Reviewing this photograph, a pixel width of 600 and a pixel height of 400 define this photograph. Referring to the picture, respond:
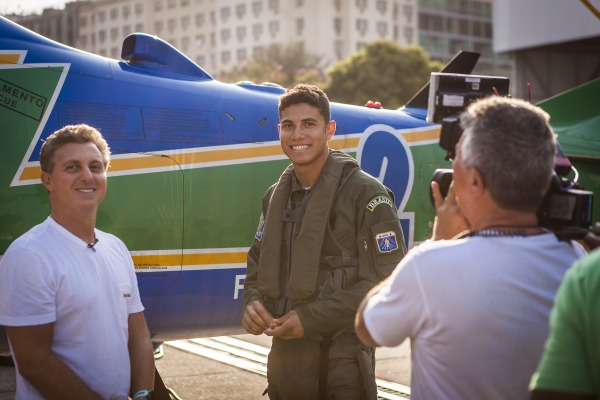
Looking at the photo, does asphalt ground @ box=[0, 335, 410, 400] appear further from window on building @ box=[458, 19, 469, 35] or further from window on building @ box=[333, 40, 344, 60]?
window on building @ box=[458, 19, 469, 35]

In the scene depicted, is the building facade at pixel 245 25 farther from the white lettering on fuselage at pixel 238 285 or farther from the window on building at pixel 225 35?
the white lettering on fuselage at pixel 238 285

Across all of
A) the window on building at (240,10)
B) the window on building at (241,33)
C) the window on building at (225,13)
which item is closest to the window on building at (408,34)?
the window on building at (241,33)

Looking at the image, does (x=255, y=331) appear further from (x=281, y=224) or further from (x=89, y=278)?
(x=89, y=278)

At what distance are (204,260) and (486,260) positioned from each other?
8.62 ft

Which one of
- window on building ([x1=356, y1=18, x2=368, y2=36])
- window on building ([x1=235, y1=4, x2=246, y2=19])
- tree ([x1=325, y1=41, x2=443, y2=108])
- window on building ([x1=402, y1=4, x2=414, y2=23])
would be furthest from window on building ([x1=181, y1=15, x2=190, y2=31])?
tree ([x1=325, y1=41, x2=443, y2=108])

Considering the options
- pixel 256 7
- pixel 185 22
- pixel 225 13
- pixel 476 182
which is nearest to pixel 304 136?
pixel 476 182

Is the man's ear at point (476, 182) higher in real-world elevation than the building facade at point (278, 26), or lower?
lower

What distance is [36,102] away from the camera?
419 centimetres

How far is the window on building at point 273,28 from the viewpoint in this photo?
86169mm

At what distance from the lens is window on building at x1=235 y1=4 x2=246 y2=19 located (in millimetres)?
89619

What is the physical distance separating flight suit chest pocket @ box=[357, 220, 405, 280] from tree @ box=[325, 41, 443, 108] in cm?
3764

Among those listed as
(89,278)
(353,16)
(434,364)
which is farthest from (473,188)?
(353,16)

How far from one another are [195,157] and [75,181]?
1.72m

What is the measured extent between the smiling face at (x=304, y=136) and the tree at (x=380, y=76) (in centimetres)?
3741
